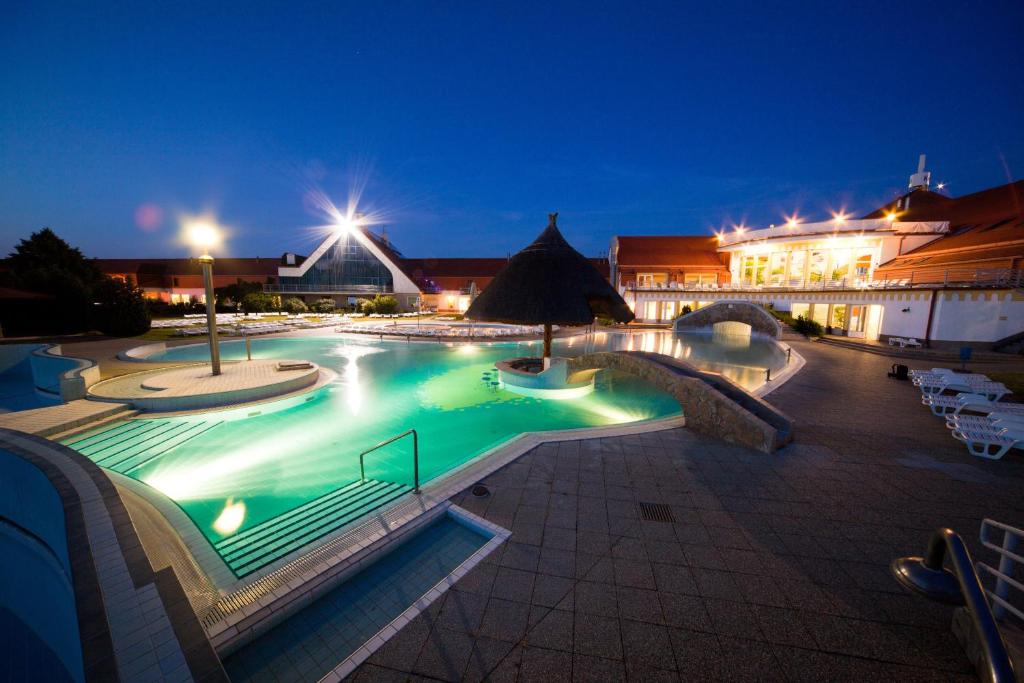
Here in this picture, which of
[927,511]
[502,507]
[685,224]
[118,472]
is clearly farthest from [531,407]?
[685,224]

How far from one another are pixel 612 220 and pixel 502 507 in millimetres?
102918

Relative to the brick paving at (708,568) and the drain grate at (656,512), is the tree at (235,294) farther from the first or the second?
Result: the drain grate at (656,512)

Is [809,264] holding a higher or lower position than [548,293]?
higher

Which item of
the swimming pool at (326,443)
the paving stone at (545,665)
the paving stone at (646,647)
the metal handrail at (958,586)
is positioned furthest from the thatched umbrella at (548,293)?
the metal handrail at (958,586)

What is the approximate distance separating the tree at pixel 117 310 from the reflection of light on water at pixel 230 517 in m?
18.0

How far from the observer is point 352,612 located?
2.86m

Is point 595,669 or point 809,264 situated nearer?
point 595,669

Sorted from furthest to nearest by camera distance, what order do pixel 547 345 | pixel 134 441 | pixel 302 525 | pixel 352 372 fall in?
pixel 352 372 → pixel 547 345 → pixel 134 441 → pixel 302 525

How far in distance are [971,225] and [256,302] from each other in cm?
4779

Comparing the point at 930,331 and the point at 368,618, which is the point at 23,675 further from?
the point at 930,331

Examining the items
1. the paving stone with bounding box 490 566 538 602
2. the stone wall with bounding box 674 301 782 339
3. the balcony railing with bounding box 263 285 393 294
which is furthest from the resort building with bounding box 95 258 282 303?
the paving stone with bounding box 490 566 538 602

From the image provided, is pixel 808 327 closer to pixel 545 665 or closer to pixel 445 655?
pixel 545 665

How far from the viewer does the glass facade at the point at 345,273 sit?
34531mm

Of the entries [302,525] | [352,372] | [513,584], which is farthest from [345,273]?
[513,584]
